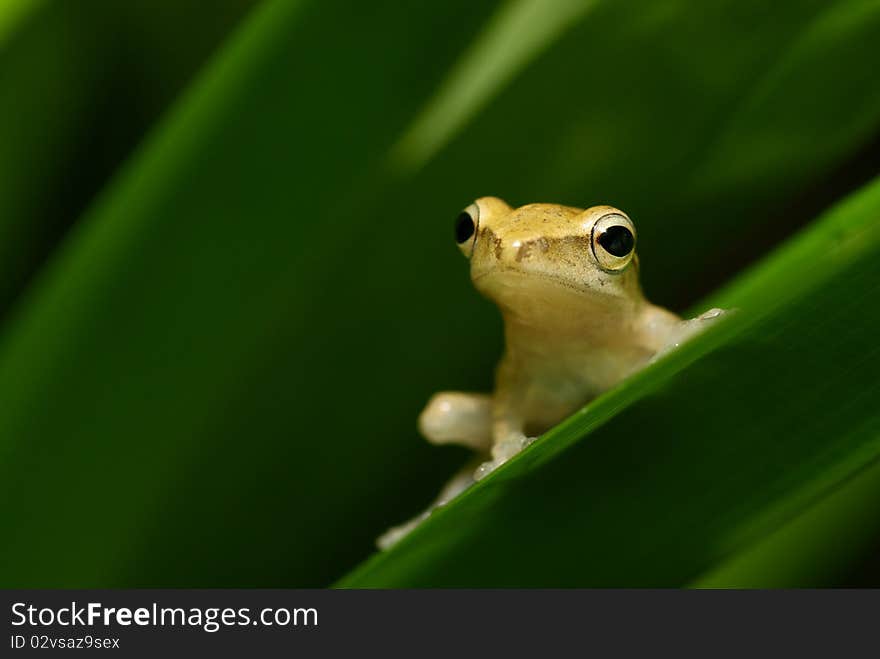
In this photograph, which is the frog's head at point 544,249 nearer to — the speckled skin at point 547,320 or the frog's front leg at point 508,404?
the speckled skin at point 547,320

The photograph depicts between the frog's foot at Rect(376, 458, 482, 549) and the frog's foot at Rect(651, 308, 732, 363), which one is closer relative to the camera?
the frog's foot at Rect(651, 308, 732, 363)

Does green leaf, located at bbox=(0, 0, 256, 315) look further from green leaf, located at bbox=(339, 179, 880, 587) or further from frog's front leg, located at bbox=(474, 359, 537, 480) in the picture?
green leaf, located at bbox=(339, 179, 880, 587)

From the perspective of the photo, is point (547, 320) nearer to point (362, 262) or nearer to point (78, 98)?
point (362, 262)

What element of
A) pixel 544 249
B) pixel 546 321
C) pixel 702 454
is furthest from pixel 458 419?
pixel 702 454

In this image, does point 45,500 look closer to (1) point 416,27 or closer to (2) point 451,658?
(2) point 451,658

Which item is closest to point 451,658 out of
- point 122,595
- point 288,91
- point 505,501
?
point 505,501

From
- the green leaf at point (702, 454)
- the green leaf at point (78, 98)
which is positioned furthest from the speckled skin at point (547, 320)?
the green leaf at point (78, 98)

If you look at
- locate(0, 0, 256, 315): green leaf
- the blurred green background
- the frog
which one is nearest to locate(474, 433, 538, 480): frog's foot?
the frog
